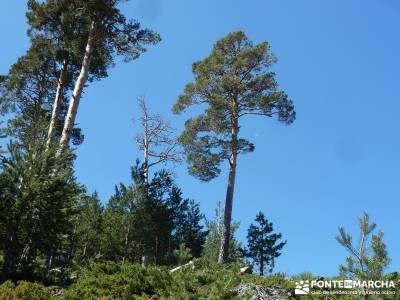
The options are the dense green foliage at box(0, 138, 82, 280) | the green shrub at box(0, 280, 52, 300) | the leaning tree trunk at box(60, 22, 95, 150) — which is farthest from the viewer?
the leaning tree trunk at box(60, 22, 95, 150)

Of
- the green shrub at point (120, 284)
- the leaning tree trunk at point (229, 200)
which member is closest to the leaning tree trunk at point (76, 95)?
the green shrub at point (120, 284)

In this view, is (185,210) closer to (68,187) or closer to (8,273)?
(68,187)

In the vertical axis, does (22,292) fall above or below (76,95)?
below

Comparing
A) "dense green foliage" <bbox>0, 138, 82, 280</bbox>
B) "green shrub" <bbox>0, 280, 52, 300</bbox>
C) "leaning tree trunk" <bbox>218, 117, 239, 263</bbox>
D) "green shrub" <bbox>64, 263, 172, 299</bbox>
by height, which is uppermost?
"leaning tree trunk" <bbox>218, 117, 239, 263</bbox>

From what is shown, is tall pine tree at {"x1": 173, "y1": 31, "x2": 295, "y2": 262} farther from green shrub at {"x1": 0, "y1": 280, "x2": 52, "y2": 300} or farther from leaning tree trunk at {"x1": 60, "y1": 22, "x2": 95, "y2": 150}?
green shrub at {"x1": 0, "y1": 280, "x2": 52, "y2": 300}

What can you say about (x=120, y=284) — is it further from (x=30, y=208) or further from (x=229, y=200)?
(x=229, y=200)

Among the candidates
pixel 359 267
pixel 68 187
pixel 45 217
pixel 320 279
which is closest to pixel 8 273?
pixel 45 217

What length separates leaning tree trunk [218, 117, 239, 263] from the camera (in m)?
19.5

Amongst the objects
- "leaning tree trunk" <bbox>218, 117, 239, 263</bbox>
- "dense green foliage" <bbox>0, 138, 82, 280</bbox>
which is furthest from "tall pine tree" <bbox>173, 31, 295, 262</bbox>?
"dense green foliage" <bbox>0, 138, 82, 280</bbox>

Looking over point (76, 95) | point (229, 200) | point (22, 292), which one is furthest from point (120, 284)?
point (229, 200)

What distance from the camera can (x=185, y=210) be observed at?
2200 cm

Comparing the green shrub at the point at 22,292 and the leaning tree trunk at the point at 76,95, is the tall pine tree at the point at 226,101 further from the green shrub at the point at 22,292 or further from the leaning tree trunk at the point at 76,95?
the green shrub at the point at 22,292

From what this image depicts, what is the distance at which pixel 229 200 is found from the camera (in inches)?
821

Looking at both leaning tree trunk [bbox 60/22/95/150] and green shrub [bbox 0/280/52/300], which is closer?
green shrub [bbox 0/280/52/300]
